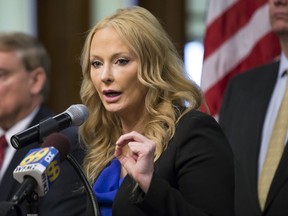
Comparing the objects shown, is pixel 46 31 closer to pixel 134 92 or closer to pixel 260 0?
pixel 260 0

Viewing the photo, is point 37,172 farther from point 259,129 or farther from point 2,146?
point 2,146

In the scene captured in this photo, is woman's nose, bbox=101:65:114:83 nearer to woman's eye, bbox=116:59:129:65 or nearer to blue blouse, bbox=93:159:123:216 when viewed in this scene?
woman's eye, bbox=116:59:129:65

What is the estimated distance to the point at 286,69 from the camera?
3.96m

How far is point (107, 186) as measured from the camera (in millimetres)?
2965

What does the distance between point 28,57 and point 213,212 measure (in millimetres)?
1918

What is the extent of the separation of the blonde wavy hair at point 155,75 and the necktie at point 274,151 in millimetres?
799

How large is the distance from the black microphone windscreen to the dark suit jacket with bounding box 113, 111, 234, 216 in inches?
10.4

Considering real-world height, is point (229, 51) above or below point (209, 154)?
below

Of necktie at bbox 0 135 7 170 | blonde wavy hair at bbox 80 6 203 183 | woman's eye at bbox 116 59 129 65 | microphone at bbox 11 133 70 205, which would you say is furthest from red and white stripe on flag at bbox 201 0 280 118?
microphone at bbox 11 133 70 205

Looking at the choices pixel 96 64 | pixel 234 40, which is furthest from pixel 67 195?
pixel 234 40

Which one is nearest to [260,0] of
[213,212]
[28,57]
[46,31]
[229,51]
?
[229,51]

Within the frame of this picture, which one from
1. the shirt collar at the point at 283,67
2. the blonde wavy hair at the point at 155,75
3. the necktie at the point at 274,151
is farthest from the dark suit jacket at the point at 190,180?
the shirt collar at the point at 283,67

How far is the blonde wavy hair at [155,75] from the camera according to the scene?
293 cm

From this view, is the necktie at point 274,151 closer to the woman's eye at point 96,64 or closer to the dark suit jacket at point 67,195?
the dark suit jacket at point 67,195
